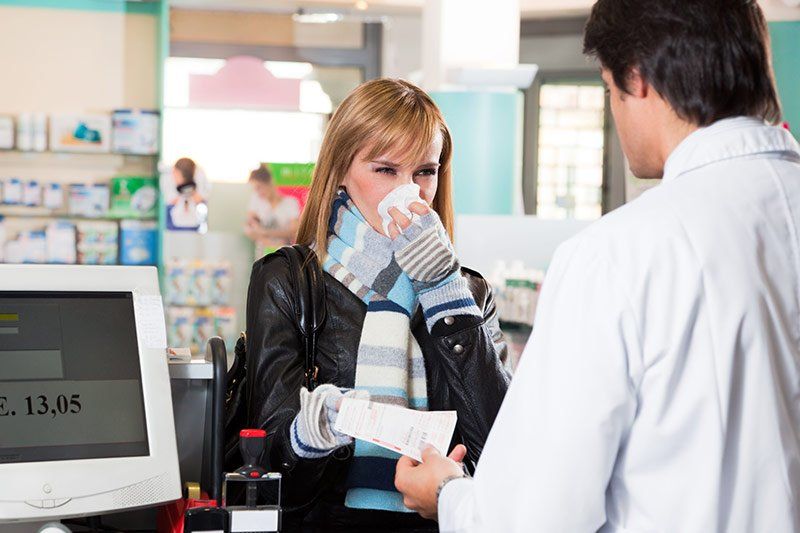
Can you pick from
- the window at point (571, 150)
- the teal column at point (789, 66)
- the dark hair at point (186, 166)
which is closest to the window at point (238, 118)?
the dark hair at point (186, 166)

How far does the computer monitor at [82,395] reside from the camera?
159 cm

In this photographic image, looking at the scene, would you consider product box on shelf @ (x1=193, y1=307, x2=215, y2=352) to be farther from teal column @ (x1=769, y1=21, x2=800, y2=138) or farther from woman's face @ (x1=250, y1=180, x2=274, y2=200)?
teal column @ (x1=769, y1=21, x2=800, y2=138)

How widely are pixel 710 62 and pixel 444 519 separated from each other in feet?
2.21

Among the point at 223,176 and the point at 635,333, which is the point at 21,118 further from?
the point at 635,333

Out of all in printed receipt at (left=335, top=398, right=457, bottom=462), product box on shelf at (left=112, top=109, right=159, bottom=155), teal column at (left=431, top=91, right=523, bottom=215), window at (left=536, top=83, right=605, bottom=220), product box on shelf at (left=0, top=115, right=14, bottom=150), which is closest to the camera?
printed receipt at (left=335, top=398, right=457, bottom=462)

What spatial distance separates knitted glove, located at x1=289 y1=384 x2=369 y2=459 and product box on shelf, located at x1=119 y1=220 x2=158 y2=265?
18.4 feet

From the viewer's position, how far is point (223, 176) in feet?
25.0

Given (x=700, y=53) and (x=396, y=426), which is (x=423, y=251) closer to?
(x=396, y=426)

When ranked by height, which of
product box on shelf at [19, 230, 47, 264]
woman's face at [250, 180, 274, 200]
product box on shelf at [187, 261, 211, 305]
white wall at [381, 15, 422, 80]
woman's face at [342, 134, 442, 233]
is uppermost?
white wall at [381, 15, 422, 80]

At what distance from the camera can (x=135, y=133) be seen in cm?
724

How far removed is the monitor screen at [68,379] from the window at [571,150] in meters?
7.11

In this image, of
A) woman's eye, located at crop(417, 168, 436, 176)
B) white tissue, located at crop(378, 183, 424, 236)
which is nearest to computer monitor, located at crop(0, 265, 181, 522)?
white tissue, located at crop(378, 183, 424, 236)

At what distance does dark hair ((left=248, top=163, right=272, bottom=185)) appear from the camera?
7.35 meters

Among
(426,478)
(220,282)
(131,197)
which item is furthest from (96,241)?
(426,478)
